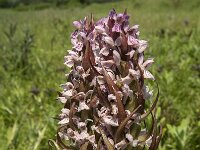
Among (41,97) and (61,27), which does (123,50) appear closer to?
(41,97)

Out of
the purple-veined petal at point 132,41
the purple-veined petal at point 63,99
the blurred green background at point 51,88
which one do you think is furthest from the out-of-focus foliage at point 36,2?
the purple-veined petal at point 132,41

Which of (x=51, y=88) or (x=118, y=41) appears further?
(x=51, y=88)

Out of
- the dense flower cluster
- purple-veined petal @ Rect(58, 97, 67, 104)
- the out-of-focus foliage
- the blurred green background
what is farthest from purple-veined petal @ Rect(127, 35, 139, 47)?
the out-of-focus foliage

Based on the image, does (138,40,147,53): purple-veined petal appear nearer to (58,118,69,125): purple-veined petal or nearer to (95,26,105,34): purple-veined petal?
(95,26,105,34): purple-veined petal

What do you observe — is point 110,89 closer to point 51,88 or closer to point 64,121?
point 64,121

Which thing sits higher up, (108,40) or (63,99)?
(108,40)

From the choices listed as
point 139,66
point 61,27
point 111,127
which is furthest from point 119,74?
point 61,27

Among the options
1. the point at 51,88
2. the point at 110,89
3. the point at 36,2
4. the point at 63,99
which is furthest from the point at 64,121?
the point at 36,2

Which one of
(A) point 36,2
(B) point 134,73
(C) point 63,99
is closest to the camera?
(B) point 134,73
